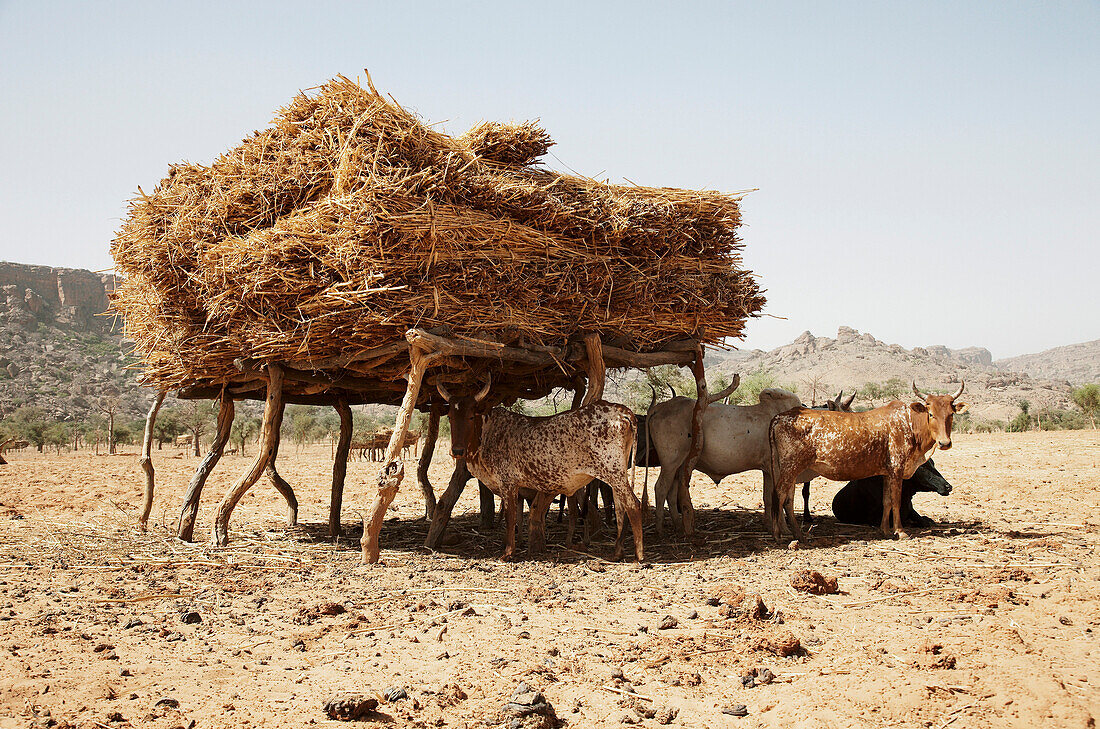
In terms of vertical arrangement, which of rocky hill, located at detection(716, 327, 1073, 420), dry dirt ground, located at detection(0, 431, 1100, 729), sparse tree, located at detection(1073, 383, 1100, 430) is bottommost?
dry dirt ground, located at detection(0, 431, 1100, 729)

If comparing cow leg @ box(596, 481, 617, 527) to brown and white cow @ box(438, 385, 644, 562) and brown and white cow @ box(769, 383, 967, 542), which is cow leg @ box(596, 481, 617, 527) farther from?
brown and white cow @ box(769, 383, 967, 542)

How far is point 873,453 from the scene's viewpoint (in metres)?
9.30

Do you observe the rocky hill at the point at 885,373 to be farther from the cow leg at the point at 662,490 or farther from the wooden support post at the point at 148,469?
the wooden support post at the point at 148,469

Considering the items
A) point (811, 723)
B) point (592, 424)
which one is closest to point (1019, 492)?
point (592, 424)

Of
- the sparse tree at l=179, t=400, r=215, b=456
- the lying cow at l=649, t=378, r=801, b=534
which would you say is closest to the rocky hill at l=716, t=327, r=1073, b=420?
the sparse tree at l=179, t=400, r=215, b=456

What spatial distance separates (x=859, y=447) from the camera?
30.4 ft

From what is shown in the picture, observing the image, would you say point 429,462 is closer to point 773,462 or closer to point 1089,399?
point 773,462

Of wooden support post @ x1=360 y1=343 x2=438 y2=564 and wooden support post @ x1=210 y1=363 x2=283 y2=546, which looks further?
wooden support post @ x1=210 y1=363 x2=283 y2=546

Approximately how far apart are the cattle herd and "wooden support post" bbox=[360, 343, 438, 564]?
70 cm

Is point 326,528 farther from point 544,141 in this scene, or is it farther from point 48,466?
point 48,466

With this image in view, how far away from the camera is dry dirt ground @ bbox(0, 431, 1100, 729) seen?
4.20 metres

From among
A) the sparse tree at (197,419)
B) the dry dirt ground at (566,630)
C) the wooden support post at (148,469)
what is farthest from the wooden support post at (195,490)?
the sparse tree at (197,419)

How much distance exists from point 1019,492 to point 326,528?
38.8 ft

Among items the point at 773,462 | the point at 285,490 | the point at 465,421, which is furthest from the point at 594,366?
the point at 285,490
